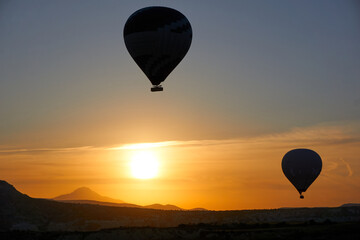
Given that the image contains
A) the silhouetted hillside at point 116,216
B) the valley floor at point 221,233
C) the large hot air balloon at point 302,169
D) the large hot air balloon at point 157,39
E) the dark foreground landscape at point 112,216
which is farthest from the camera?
the silhouetted hillside at point 116,216

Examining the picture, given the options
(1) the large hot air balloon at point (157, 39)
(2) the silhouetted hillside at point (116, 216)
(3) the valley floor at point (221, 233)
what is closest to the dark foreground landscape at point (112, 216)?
(2) the silhouetted hillside at point (116, 216)

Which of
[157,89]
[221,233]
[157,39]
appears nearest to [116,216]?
[221,233]

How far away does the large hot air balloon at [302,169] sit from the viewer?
114000 millimetres

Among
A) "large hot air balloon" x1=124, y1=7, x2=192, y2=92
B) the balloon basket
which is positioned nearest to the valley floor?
the balloon basket

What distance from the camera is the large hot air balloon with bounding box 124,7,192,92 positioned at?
84562 mm

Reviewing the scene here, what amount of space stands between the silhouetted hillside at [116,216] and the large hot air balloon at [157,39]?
49935 millimetres

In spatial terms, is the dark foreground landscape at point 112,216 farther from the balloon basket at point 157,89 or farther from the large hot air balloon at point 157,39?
the large hot air balloon at point 157,39

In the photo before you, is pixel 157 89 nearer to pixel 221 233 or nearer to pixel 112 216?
pixel 221 233

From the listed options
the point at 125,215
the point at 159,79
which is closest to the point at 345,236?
the point at 159,79

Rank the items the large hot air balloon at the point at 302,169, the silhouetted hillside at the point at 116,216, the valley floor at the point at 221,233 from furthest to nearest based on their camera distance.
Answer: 1. the silhouetted hillside at the point at 116,216
2. the large hot air balloon at the point at 302,169
3. the valley floor at the point at 221,233

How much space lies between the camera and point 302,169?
11406 centimetres

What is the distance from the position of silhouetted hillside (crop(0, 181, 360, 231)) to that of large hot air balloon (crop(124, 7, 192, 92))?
4993 centimetres

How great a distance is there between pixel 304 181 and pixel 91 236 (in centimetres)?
4508

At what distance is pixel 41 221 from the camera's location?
130625 millimetres
